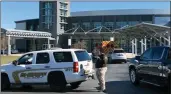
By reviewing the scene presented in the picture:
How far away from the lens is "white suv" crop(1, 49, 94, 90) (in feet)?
43.7

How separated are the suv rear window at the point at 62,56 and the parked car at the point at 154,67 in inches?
113

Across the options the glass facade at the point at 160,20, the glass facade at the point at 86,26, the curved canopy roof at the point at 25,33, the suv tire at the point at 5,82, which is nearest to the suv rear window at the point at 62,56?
the suv tire at the point at 5,82

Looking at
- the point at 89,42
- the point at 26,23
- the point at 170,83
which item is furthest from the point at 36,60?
the point at 26,23

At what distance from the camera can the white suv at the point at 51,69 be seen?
13328mm

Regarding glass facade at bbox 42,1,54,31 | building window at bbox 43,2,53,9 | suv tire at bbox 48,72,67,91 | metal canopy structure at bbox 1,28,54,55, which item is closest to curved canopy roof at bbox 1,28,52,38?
metal canopy structure at bbox 1,28,54,55

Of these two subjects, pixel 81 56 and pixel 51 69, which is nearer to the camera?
pixel 51 69

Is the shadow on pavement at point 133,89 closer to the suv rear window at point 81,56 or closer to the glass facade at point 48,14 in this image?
the suv rear window at point 81,56

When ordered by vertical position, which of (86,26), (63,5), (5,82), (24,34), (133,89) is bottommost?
(133,89)

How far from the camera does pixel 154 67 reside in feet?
40.4

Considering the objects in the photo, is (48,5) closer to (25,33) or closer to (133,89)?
(25,33)

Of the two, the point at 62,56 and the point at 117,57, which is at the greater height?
the point at 62,56

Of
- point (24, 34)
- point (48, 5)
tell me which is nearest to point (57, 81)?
point (24, 34)

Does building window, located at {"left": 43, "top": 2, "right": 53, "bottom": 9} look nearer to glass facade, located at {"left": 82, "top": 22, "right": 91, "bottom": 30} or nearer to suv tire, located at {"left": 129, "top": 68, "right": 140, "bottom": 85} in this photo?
glass facade, located at {"left": 82, "top": 22, "right": 91, "bottom": 30}

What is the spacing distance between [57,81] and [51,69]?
1.74ft
